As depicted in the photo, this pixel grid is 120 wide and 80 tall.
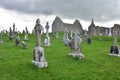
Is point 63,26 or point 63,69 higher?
point 63,26

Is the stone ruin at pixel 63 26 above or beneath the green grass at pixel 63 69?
above

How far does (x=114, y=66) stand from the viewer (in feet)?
68.1

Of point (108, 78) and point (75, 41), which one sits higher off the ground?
point (75, 41)

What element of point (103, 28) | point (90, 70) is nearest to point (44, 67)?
point (90, 70)

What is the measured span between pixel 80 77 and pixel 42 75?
264 centimetres

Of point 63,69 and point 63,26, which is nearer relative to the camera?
point 63,69

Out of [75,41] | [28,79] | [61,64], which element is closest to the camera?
[28,79]

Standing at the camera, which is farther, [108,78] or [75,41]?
[75,41]

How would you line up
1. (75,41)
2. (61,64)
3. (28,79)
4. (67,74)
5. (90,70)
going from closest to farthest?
(28,79)
(67,74)
(90,70)
(61,64)
(75,41)

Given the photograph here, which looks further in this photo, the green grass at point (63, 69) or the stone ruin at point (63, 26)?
the stone ruin at point (63, 26)

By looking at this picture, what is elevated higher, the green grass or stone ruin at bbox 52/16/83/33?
stone ruin at bbox 52/16/83/33

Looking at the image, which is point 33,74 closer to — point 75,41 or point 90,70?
point 90,70

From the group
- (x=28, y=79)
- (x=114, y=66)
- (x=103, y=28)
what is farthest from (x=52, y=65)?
(x=103, y=28)

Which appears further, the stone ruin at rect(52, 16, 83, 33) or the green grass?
the stone ruin at rect(52, 16, 83, 33)
